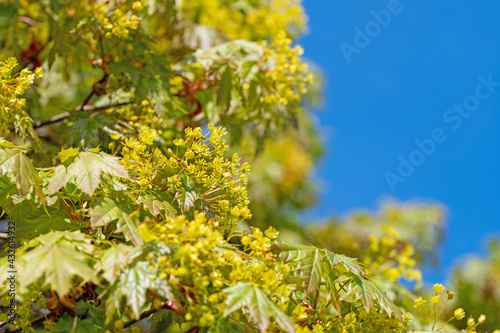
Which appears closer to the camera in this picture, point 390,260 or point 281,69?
point 281,69

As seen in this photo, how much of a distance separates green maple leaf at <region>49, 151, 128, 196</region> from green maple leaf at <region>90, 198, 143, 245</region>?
7 cm

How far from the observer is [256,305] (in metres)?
1.46

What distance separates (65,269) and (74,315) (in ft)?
1.26

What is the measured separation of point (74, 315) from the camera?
166 centimetres

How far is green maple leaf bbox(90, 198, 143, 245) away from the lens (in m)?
1.56

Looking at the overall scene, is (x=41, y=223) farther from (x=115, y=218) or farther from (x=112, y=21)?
(x=112, y=21)

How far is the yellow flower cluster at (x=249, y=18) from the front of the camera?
4516mm

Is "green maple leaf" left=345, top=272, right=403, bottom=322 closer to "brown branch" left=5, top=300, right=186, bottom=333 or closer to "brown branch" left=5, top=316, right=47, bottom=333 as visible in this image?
"brown branch" left=5, top=300, right=186, bottom=333

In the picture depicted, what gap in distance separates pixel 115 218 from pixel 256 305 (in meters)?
0.58

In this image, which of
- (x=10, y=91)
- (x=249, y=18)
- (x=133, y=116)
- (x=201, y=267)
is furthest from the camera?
(x=249, y=18)

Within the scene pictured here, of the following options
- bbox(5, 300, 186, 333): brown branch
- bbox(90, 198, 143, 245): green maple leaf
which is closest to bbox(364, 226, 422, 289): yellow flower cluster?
bbox(5, 300, 186, 333): brown branch

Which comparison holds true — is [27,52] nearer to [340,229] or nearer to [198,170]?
[198,170]

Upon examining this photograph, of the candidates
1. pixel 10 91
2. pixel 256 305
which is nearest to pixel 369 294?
pixel 256 305

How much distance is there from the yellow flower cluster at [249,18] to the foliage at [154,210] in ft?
3.71
